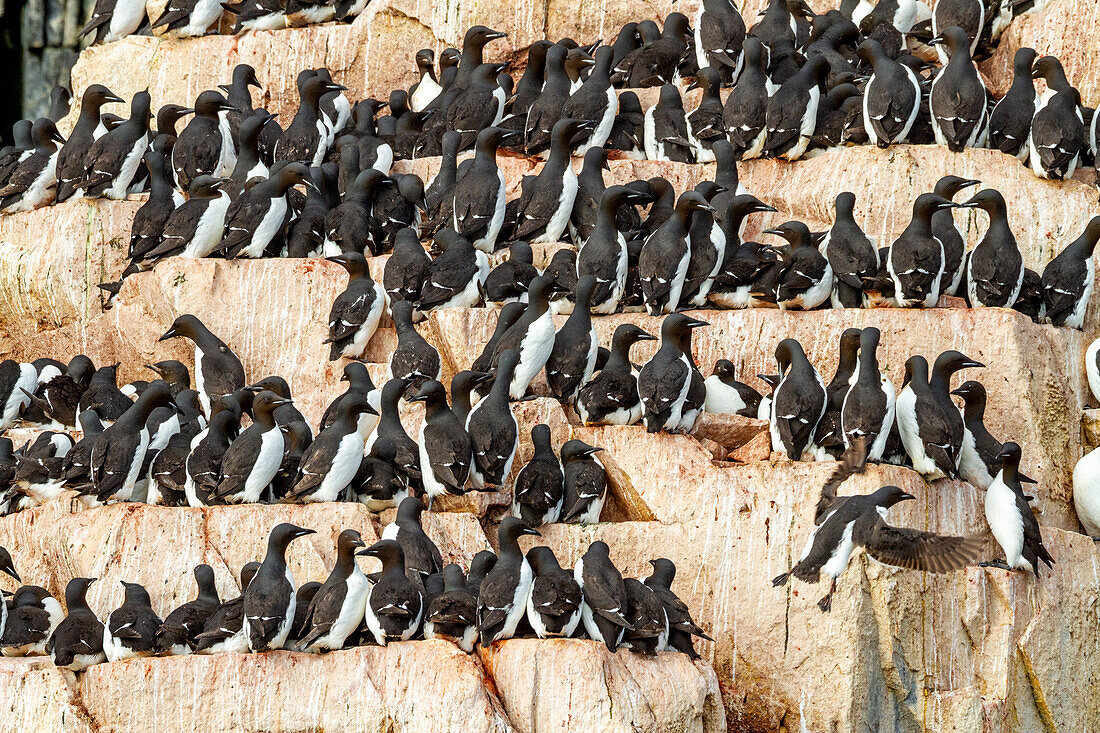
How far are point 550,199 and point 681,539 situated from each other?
3.70 meters

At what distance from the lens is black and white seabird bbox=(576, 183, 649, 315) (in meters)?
14.3

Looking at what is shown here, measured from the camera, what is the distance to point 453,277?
14.5 metres

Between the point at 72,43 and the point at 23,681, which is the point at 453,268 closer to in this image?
the point at 23,681

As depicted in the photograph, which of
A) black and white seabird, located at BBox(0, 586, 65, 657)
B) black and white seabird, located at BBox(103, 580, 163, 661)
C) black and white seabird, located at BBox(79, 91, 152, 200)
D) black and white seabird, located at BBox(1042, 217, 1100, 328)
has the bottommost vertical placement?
black and white seabird, located at BBox(0, 586, 65, 657)

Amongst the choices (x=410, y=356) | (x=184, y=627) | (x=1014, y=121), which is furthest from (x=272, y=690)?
(x=1014, y=121)

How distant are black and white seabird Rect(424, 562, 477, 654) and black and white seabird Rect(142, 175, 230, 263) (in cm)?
508

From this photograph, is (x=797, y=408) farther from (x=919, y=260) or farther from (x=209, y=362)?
(x=209, y=362)

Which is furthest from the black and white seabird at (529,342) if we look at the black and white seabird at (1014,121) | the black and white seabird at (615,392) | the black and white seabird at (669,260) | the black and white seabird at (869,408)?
the black and white seabird at (1014,121)

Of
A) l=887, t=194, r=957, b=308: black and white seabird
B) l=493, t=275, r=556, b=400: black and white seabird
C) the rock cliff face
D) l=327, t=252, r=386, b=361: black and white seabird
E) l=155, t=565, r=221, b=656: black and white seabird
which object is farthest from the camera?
l=327, t=252, r=386, b=361: black and white seabird

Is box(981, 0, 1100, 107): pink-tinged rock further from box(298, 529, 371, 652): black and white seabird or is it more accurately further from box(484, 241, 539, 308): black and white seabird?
box(298, 529, 371, 652): black and white seabird

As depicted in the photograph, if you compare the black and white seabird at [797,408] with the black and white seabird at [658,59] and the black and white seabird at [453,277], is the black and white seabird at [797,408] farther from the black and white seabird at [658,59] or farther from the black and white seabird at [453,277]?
the black and white seabird at [658,59]

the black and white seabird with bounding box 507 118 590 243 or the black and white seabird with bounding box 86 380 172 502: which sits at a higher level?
the black and white seabird with bounding box 507 118 590 243

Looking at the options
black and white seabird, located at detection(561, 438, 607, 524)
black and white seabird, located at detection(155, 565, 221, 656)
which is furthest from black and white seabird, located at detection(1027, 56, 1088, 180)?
black and white seabird, located at detection(155, 565, 221, 656)

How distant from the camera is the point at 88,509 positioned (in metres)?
13.0
